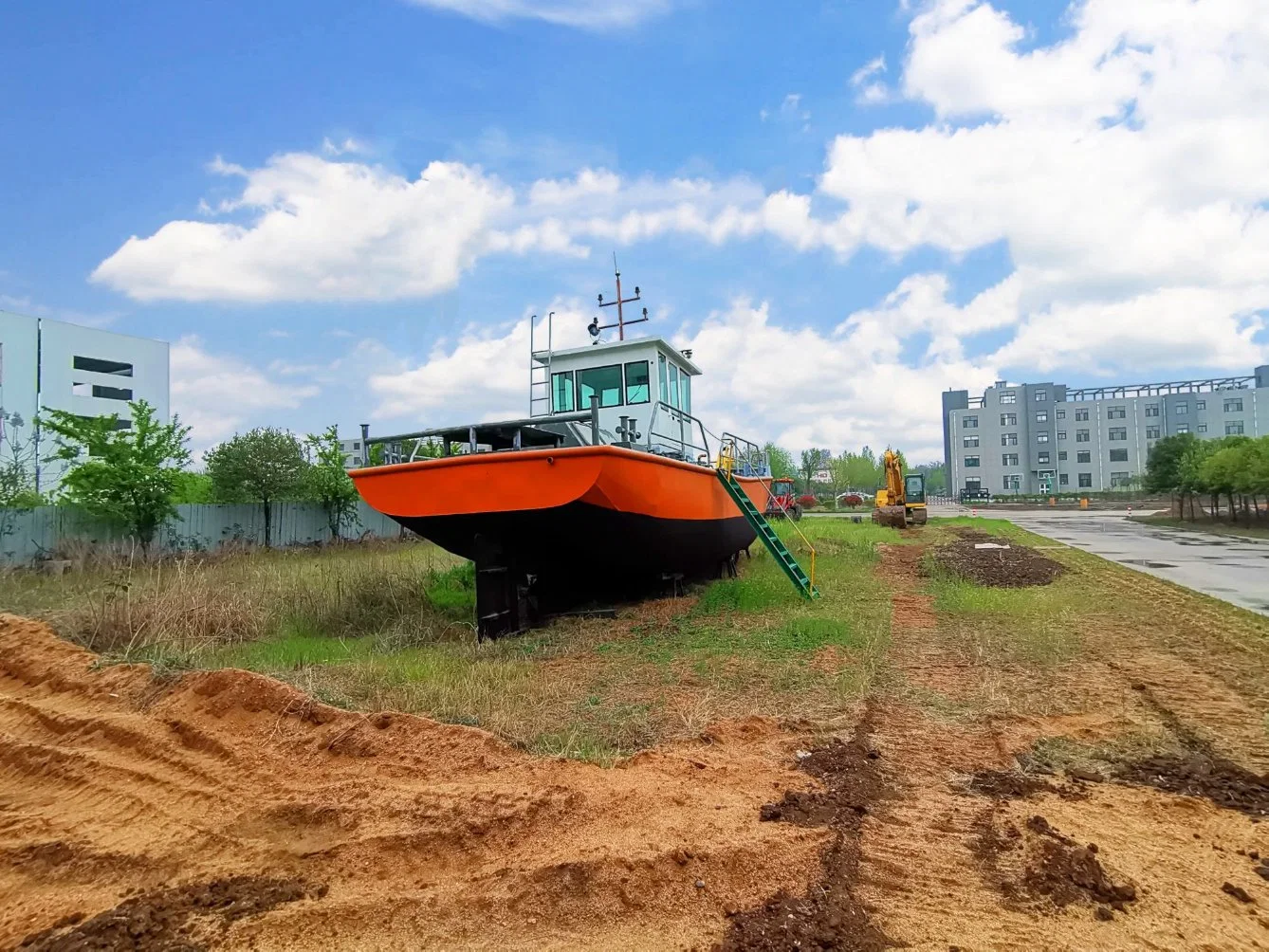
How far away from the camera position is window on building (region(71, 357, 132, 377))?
4297cm

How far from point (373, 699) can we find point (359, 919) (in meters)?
2.30

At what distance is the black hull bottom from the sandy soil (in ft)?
9.60

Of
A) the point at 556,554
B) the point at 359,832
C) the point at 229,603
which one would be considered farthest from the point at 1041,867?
the point at 229,603

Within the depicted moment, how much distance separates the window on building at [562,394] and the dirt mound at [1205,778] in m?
7.48

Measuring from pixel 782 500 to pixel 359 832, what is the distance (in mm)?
16963

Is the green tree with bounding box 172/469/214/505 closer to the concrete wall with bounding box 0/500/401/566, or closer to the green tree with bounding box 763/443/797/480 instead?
the concrete wall with bounding box 0/500/401/566

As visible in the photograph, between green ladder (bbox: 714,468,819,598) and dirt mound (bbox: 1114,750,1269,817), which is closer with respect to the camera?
dirt mound (bbox: 1114,750,1269,817)

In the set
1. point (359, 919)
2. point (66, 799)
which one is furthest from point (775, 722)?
point (66, 799)

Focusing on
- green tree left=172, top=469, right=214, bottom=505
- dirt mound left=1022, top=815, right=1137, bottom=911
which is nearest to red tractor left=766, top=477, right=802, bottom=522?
dirt mound left=1022, top=815, right=1137, bottom=911

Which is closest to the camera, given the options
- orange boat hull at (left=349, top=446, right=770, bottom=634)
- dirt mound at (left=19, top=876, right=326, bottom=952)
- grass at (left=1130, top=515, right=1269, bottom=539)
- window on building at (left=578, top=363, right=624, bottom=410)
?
dirt mound at (left=19, top=876, right=326, bottom=952)

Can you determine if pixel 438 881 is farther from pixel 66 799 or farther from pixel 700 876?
pixel 66 799

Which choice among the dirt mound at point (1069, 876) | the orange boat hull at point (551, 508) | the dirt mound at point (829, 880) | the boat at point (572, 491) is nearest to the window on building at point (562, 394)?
the boat at point (572, 491)

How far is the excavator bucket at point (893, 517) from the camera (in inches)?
1014

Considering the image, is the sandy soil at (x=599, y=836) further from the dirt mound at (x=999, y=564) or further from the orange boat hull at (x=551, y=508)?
the dirt mound at (x=999, y=564)
